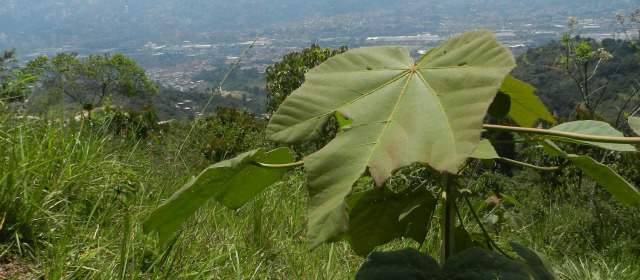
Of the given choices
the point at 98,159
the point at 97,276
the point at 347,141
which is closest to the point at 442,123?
the point at 347,141

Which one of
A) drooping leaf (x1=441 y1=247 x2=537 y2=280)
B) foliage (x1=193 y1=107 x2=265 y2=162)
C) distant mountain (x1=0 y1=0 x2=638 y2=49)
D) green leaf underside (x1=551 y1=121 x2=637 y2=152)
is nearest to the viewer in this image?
drooping leaf (x1=441 y1=247 x2=537 y2=280)

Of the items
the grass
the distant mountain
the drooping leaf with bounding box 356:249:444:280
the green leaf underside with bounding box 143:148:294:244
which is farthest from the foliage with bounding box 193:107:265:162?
the distant mountain

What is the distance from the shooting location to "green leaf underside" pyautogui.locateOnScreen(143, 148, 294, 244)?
0.57m

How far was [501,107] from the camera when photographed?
0.61 meters

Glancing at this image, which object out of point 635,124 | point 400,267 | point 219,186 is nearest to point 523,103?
point 635,124

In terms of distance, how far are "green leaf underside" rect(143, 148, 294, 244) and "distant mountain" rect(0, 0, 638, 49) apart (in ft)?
188

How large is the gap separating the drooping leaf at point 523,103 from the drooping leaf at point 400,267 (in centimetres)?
20

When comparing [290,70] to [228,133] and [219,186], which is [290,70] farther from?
[219,186]

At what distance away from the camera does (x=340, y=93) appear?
52 cm

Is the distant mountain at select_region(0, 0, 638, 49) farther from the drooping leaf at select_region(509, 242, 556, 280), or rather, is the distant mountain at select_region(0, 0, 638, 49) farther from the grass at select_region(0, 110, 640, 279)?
the drooping leaf at select_region(509, 242, 556, 280)

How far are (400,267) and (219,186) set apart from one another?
0.19m

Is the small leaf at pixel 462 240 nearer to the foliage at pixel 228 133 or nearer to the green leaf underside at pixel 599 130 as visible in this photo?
the green leaf underside at pixel 599 130

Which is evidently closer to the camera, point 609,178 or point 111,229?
point 609,178

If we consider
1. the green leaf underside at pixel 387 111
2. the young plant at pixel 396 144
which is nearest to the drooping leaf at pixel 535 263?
the young plant at pixel 396 144
